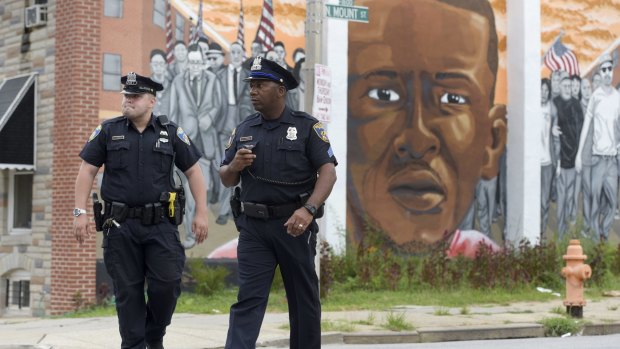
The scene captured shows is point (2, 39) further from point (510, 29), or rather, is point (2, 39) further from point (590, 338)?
point (590, 338)

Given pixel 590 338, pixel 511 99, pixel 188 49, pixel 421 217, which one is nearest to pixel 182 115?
pixel 188 49

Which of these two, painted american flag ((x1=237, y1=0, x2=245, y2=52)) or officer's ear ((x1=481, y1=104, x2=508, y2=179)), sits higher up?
painted american flag ((x1=237, y1=0, x2=245, y2=52))

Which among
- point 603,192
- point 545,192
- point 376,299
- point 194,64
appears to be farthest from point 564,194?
point 194,64

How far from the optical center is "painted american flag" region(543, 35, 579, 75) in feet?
66.7

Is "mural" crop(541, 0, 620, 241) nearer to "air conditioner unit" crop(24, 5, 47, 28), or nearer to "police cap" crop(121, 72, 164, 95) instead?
"air conditioner unit" crop(24, 5, 47, 28)

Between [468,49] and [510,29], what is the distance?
3.16 ft

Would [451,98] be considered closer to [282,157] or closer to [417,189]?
[417,189]

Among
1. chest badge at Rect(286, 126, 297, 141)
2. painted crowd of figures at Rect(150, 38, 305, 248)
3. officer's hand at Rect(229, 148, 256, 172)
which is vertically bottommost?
officer's hand at Rect(229, 148, 256, 172)

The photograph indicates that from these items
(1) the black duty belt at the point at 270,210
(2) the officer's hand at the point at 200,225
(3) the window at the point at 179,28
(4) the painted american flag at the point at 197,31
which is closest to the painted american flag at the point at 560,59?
(4) the painted american flag at the point at 197,31

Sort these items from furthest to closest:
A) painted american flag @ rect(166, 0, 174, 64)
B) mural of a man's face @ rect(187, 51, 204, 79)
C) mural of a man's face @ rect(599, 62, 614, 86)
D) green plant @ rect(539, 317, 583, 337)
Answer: mural of a man's face @ rect(599, 62, 614, 86)
mural of a man's face @ rect(187, 51, 204, 79)
painted american flag @ rect(166, 0, 174, 64)
green plant @ rect(539, 317, 583, 337)

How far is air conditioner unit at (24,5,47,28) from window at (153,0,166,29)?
→ 172cm

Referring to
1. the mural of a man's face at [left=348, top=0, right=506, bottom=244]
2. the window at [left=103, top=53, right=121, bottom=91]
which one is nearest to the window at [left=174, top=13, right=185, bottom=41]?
the window at [left=103, top=53, right=121, bottom=91]

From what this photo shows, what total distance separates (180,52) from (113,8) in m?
1.22

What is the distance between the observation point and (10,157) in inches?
663
